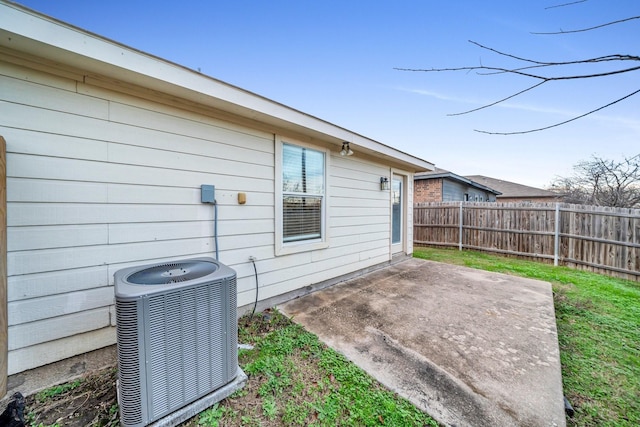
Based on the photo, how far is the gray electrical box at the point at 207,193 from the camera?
8.65 feet

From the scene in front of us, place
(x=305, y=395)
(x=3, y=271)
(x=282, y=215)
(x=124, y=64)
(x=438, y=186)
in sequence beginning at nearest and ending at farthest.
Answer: (x=3, y=271)
(x=305, y=395)
(x=124, y=64)
(x=282, y=215)
(x=438, y=186)

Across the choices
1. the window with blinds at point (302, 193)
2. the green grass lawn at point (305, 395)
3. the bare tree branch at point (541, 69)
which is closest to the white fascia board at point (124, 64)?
the window with blinds at point (302, 193)

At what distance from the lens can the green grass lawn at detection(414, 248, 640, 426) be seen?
1833 mm

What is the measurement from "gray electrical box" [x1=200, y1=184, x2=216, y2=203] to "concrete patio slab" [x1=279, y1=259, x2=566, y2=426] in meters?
1.76

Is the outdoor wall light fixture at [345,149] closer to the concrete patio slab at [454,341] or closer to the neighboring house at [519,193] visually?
the concrete patio slab at [454,341]

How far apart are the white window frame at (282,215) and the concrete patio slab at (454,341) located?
788 mm

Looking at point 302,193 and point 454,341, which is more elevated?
point 302,193

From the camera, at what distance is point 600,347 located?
8.59 feet

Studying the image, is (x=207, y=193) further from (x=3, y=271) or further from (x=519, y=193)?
(x=519, y=193)

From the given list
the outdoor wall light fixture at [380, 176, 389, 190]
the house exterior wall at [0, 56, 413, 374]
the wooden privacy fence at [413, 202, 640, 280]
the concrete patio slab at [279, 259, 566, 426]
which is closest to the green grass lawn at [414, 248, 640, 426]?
the concrete patio slab at [279, 259, 566, 426]

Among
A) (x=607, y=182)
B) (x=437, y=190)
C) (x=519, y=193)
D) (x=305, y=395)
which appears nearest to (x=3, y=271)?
(x=305, y=395)

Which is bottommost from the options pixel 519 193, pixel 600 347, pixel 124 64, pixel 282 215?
pixel 600 347

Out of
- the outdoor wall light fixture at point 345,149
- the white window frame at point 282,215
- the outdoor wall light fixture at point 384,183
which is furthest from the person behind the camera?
the outdoor wall light fixture at point 384,183

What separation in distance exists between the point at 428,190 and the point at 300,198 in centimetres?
1006
